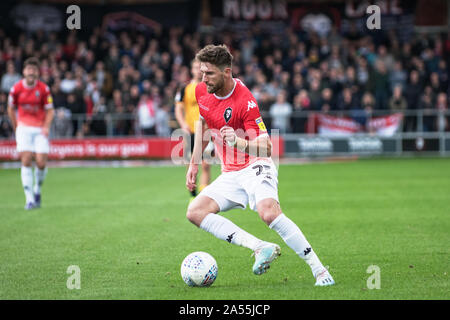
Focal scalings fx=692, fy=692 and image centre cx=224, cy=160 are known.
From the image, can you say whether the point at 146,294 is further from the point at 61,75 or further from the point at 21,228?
the point at 61,75

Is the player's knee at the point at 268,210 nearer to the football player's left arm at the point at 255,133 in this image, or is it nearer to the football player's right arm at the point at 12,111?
the football player's left arm at the point at 255,133

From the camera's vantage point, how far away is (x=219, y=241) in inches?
340

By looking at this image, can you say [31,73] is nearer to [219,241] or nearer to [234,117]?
[219,241]

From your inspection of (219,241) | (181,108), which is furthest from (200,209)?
(181,108)

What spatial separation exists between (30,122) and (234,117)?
6899 millimetres

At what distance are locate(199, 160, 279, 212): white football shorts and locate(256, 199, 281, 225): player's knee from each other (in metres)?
0.14

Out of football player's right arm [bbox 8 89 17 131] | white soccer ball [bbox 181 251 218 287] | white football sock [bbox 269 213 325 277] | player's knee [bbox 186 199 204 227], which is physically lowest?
white soccer ball [bbox 181 251 218 287]

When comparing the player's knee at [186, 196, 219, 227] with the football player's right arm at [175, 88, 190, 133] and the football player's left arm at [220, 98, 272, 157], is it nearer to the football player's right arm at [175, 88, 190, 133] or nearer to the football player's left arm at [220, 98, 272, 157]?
the football player's left arm at [220, 98, 272, 157]

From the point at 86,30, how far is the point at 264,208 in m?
24.1

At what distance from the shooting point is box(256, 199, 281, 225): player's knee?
20.0 feet

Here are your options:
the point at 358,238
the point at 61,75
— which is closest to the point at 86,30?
the point at 61,75

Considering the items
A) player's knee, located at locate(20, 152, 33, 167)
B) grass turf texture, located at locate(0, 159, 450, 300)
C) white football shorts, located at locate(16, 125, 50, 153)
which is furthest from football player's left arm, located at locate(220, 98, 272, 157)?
player's knee, located at locate(20, 152, 33, 167)

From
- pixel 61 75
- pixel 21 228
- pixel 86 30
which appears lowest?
pixel 21 228

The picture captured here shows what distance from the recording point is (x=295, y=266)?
23.1 ft
